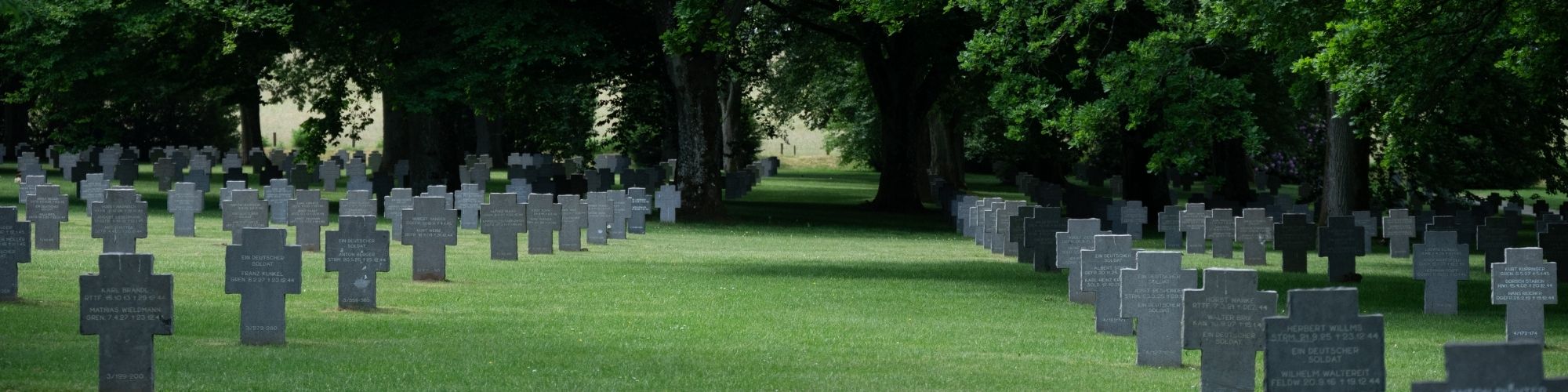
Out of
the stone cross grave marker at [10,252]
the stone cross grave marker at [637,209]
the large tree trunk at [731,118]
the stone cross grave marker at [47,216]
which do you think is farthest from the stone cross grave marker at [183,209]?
the large tree trunk at [731,118]

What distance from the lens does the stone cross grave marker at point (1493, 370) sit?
6.80m

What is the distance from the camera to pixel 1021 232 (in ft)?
81.6

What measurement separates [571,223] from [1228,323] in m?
15.4

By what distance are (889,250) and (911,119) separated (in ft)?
44.3

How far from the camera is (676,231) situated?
31.6 m

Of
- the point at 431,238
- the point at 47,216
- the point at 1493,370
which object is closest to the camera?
the point at 1493,370

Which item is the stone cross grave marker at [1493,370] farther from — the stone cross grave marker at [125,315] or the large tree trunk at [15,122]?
the large tree trunk at [15,122]

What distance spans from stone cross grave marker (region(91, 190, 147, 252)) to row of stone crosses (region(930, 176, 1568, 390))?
10.0 m

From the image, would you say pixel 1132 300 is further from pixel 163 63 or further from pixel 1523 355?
pixel 163 63

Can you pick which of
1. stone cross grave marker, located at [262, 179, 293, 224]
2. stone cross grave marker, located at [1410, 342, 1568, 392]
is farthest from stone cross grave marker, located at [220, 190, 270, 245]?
stone cross grave marker, located at [1410, 342, 1568, 392]

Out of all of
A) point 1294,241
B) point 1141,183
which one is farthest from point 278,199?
point 1141,183

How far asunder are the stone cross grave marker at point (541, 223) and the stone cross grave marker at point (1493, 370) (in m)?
17.7

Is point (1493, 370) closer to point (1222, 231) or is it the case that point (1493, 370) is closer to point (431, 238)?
point (431, 238)

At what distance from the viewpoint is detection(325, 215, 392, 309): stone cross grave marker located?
1488 centimetres
